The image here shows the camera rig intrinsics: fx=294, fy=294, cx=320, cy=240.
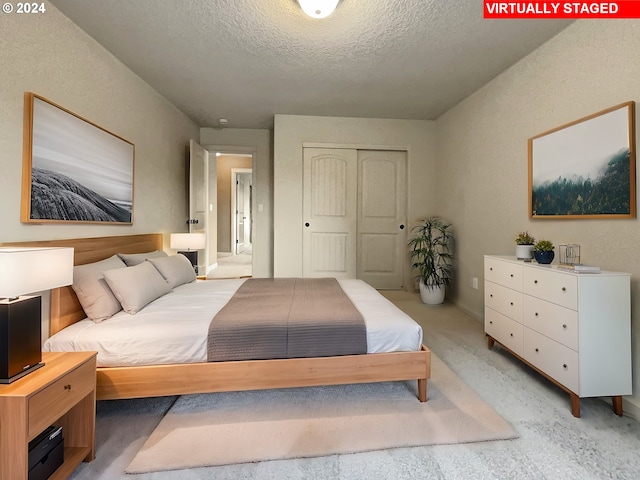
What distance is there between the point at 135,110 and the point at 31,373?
8.08 ft

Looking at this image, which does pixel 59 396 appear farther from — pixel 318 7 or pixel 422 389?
pixel 318 7

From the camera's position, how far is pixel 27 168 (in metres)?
1.68

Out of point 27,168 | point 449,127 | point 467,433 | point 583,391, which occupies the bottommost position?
point 467,433

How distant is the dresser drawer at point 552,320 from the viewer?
1607 millimetres

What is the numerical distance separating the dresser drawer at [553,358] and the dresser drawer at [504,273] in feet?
1.07

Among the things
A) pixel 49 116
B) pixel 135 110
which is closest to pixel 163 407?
pixel 49 116

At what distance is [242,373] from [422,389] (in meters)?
1.04

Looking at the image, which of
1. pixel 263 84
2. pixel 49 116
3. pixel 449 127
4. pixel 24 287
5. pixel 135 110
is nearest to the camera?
pixel 24 287

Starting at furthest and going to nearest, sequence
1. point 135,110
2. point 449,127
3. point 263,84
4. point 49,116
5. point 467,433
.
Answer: point 449,127, point 263,84, point 135,110, point 49,116, point 467,433

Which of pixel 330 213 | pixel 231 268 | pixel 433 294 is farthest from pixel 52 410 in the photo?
pixel 231 268

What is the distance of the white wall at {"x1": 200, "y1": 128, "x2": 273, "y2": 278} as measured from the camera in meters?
4.62

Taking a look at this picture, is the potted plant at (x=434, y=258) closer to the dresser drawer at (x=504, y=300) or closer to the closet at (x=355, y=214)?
the closet at (x=355, y=214)

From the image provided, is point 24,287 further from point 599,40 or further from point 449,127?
point 449,127

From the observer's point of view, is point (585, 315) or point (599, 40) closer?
point (585, 315)
